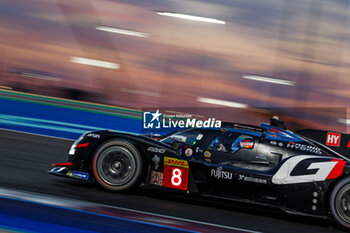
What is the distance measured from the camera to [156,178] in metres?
5.81

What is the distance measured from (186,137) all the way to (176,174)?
636mm

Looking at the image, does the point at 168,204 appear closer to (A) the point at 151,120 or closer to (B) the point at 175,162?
(B) the point at 175,162

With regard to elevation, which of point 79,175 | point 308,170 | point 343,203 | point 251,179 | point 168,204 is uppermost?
point 308,170

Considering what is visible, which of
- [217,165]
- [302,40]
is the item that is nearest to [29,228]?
[217,165]

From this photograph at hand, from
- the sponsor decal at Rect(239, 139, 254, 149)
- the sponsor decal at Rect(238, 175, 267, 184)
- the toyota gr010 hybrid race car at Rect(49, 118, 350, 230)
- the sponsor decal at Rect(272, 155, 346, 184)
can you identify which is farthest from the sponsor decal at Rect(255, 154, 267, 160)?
the sponsor decal at Rect(238, 175, 267, 184)

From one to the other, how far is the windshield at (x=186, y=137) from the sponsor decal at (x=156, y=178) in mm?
534

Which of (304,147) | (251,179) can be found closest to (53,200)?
(251,179)

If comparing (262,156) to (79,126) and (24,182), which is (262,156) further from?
(79,126)

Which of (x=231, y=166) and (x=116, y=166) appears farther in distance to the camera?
(x=116, y=166)

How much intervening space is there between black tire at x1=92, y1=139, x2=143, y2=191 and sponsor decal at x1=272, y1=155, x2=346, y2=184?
164 cm

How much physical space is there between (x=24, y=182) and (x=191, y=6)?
9616mm

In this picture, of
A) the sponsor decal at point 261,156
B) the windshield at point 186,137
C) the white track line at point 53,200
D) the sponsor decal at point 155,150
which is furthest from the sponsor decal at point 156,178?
the sponsor decal at point 261,156

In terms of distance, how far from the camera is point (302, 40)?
544 inches

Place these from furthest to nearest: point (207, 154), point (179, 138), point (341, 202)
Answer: point (179, 138)
point (207, 154)
point (341, 202)
